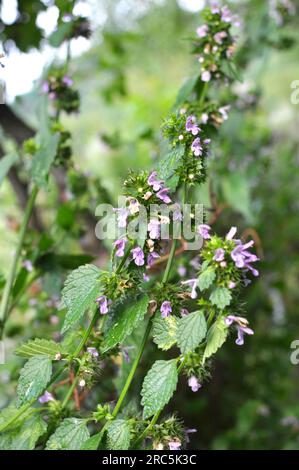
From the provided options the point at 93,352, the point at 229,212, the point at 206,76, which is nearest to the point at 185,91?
the point at 206,76

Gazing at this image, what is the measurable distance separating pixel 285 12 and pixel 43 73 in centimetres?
68

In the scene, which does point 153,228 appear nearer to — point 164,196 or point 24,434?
point 164,196

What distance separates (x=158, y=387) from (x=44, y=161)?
0.45 meters

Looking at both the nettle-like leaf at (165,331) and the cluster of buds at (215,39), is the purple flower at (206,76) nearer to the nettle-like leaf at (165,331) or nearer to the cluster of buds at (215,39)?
the cluster of buds at (215,39)

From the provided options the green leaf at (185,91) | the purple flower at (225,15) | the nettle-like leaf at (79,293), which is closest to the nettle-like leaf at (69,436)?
the nettle-like leaf at (79,293)

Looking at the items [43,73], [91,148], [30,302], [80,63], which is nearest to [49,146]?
[43,73]

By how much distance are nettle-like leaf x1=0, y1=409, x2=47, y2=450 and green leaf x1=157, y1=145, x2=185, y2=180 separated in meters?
0.34

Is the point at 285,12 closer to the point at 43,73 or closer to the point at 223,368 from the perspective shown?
the point at 43,73

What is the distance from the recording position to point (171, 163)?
26.2 inches

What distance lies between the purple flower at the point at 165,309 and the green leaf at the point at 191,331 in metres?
0.04

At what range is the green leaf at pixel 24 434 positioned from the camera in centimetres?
67

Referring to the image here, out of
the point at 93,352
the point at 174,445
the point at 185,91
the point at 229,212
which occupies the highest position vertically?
the point at 229,212

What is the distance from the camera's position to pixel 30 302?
1.23 metres

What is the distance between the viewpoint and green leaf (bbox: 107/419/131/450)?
2.01 ft
